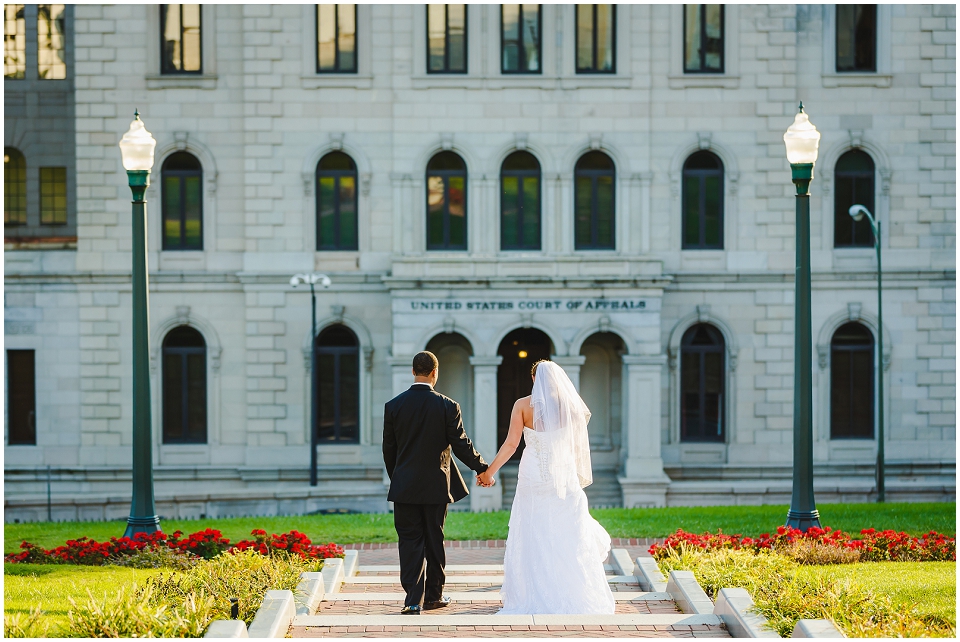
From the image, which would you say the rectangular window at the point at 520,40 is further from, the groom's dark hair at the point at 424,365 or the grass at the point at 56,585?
the groom's dark hair at the point at 424,365

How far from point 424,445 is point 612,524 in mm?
8160

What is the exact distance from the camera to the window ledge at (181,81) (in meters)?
25.6

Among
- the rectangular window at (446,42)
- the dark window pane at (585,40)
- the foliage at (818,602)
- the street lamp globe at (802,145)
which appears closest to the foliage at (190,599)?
the foliage at (818,602)

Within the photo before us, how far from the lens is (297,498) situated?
936 inches

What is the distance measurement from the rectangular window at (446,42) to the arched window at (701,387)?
7.92 metres

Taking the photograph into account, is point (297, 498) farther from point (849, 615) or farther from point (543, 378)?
point (849, 615)

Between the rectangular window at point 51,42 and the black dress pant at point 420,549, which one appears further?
the rectangular window at point 51,42

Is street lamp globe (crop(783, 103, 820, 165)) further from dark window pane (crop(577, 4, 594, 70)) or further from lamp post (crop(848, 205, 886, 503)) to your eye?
dark window pane (crop(577, 4, 594, 70))

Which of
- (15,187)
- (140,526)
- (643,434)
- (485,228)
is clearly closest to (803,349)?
(140,526)

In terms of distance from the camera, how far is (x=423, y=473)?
30.7 feet

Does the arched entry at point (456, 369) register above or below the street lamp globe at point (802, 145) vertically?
below

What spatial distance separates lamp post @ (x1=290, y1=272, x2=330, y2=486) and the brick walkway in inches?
535

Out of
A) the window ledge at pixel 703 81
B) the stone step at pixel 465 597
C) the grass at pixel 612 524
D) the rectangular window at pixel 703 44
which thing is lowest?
the grass at pixel 612 524

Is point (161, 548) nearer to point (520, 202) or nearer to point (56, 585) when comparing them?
point (56, 585)
